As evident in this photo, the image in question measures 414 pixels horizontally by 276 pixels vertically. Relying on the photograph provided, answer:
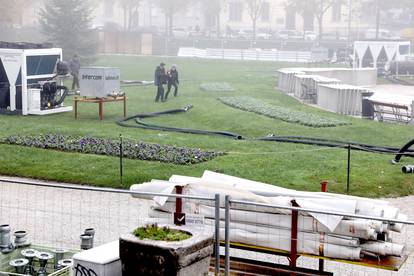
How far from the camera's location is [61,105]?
113 feet

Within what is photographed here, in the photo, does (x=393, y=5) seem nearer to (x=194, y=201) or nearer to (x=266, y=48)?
(x=266, y=48)

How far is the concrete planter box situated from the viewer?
9508 mm

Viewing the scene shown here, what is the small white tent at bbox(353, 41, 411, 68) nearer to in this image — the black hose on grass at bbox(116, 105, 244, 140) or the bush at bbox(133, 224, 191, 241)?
the black hose on grass at bbox(116, 105, 244, 140)

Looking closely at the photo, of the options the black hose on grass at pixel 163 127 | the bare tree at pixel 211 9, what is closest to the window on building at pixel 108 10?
the bare tree at pixel 211 9

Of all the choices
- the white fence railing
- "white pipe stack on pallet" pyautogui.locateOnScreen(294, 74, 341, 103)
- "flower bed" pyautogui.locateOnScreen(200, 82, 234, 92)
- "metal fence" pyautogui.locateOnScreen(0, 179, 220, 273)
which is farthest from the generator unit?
the white fence railing

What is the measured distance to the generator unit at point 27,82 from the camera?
32781mm

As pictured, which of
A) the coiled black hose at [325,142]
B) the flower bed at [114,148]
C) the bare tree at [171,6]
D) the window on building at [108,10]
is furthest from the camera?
the window on building at [108,10]

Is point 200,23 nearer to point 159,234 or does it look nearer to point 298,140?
point 298,140

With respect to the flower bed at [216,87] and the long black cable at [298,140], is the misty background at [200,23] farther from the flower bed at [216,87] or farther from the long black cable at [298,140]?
the long black cable at [298,140]

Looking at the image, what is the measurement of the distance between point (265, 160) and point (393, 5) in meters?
89.6

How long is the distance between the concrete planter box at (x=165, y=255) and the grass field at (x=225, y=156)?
9956 mm

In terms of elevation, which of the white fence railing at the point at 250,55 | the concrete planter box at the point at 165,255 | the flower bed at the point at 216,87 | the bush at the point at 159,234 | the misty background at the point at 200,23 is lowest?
the flower bed at the point at 216,87

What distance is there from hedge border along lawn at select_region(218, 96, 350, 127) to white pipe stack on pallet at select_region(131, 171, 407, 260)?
17.8 metres

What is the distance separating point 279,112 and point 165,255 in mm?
23458
